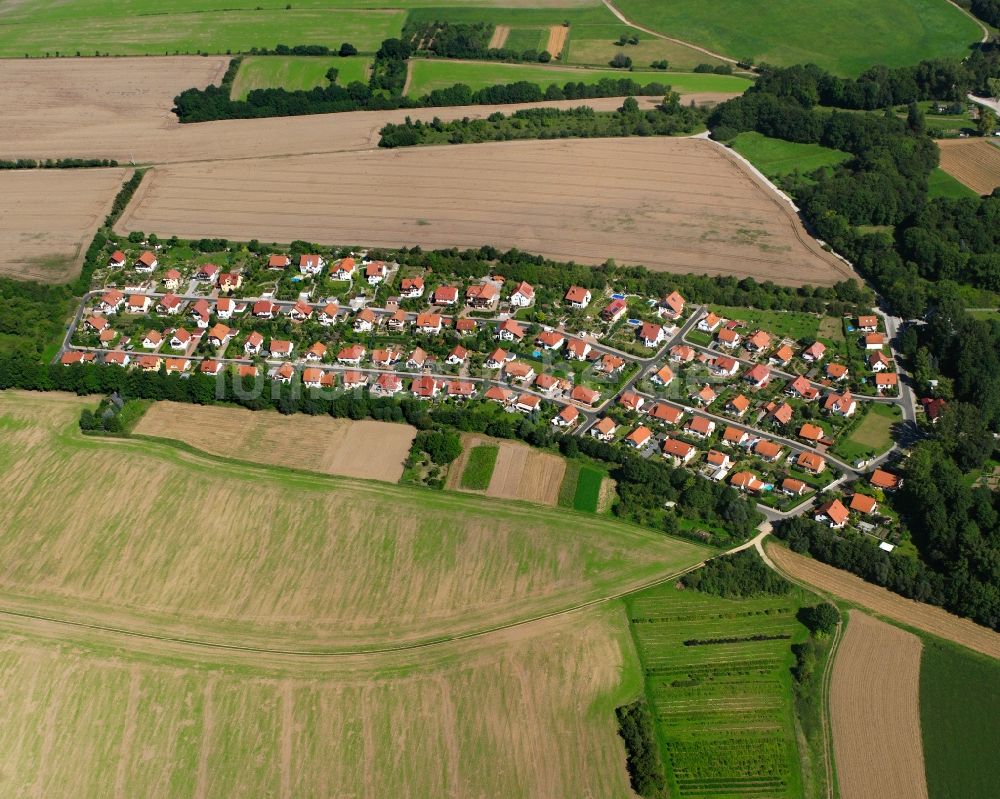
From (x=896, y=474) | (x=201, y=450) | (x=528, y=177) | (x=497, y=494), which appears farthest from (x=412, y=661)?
(x=528, y=177)

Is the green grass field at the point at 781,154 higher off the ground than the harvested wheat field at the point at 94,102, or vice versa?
the green grass field at the point at 781,154

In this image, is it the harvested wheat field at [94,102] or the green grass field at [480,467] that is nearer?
the green grass field at [480,467]

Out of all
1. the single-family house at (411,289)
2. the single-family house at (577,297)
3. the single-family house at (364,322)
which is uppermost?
the single-family house at (577,297)

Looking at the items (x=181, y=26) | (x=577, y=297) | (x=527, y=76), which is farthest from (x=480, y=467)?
(x=181, y=26)

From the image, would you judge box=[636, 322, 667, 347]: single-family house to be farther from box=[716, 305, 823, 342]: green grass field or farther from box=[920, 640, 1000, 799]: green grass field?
box=[920, 640, 1000, 799]: green grass field

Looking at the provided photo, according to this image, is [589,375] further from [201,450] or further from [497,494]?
[201,450]

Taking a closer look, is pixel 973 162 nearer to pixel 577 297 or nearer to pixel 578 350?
pixel 577 297

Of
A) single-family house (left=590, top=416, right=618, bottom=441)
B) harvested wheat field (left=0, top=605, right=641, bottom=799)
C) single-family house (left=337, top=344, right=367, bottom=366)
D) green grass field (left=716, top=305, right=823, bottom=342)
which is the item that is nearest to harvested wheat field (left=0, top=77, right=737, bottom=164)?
single-family house (left=337, top=344, right=367, bottom=366)

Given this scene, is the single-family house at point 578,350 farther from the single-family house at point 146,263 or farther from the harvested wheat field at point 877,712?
the single-family house at point 146,263

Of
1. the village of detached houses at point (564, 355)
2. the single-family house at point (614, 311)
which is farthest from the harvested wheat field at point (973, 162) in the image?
the single-family house at point (614, 311)
